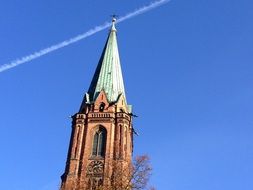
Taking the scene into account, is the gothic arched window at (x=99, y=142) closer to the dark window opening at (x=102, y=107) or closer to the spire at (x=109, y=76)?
the dark window opening at (x=102, y=107)

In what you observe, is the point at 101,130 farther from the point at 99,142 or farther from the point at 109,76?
the point at 109,76

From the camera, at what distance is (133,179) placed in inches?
1353

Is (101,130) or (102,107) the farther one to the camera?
(102,107)

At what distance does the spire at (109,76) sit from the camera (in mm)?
64688

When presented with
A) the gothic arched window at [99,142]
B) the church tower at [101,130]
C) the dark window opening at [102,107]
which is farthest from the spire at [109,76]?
the gothic arched window at [99,142]

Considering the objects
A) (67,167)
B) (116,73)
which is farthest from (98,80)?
(67,167)

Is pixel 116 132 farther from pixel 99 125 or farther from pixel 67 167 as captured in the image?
pixel 67 167

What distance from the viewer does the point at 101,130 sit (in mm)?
60031

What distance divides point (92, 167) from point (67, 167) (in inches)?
109

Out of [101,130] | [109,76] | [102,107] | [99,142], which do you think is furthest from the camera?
[109,76]

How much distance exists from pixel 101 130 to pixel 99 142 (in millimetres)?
1742

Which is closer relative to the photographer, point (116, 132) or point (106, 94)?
point (116, 132)

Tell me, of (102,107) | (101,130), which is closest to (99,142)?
(101,130)

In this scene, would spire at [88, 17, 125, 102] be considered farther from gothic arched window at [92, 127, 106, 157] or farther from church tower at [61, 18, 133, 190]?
gothic arched window at [92, 127, 106, 157]
